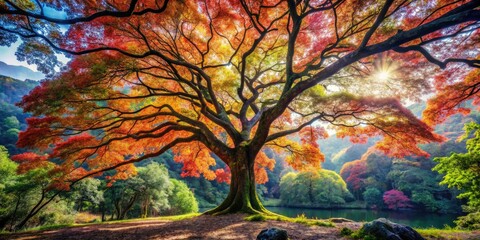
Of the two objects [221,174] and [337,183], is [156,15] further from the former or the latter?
[337,183]

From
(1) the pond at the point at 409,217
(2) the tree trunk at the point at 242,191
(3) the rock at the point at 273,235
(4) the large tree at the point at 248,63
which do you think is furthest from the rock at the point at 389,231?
(1) the pond at the point at 409,217

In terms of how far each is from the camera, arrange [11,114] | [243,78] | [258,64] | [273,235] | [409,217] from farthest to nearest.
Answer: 1. [11,114]
2. [409,217]
3. [258,64]
4. [243,78]
5. [273,235]

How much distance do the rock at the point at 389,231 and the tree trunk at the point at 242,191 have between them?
4.22m

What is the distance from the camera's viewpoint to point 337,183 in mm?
32531

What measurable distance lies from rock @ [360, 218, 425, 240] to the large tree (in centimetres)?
354

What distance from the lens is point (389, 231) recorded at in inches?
129

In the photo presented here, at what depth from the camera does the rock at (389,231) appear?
3.21 meters

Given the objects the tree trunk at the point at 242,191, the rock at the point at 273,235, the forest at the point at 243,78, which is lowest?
the rock at the point at 273,235

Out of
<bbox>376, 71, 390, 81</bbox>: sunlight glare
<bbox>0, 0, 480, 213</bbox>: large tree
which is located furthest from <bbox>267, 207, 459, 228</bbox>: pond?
<bbox>376, 71, 390, 81</bbox>: sunlight glare

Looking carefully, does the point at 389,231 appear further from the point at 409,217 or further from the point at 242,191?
the point at 409,217

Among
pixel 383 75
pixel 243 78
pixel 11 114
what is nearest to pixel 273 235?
pixel 243 78

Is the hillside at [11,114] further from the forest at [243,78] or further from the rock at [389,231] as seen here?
the rock at [389,231]

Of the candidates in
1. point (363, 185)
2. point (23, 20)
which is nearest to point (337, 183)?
point (363, 185)

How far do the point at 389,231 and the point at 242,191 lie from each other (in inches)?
197
